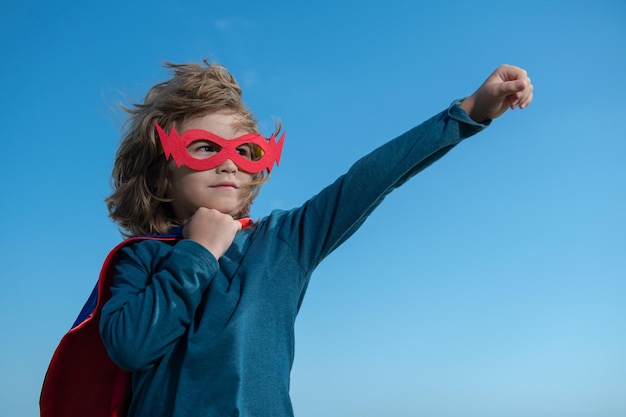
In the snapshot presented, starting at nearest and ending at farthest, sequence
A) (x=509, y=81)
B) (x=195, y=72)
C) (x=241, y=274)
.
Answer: (x=509, y=81) → (x=241, y=274) → (x=195, y=72)

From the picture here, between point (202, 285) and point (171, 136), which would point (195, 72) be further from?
point (202, 285)

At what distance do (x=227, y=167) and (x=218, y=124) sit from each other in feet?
0.79

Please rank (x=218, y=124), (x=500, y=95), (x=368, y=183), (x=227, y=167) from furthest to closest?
(x=218, y=124) < (x=227, y=167) < (x=368, y=183) < (x=500, y=95)

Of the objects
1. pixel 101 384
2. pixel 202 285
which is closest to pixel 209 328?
pixel 202 285

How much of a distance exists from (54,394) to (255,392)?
104 centimetres

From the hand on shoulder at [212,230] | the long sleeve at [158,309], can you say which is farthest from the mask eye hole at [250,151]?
the long sleeve at [158,309]

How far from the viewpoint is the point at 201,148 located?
2.91 m

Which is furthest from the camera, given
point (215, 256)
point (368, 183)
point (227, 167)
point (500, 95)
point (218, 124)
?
point (218, 124)

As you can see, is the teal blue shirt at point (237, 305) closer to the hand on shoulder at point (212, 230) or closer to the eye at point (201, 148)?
the hand on shoulder at point (212, 230)

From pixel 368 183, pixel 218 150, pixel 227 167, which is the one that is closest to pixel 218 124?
pixel 218 150

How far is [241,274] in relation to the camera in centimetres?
260

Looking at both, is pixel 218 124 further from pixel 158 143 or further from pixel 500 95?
pixel 500 95

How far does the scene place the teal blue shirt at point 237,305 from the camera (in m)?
2.39

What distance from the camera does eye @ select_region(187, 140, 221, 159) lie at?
290cm
